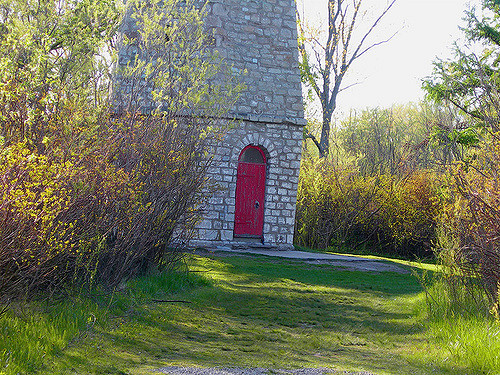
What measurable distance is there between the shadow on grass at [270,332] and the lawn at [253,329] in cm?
1

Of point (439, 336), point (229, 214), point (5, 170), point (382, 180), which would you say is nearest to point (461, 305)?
point (439, 336)

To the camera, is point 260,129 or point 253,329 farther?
point 260,129

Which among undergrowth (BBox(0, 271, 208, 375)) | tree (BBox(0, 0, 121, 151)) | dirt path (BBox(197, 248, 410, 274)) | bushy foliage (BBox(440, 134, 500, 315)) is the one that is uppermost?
tree (BBox(0, 0, 121, 151))

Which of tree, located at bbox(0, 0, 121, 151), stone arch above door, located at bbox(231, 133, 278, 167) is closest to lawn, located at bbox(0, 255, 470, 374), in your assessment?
tree, located at bbox(0, 0, 121, 151)

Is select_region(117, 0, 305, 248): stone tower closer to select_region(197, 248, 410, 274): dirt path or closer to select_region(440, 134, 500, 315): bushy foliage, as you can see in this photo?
select_region(197, 248, 410, 274): dirt path

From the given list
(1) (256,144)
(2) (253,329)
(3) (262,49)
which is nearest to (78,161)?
(2) (253,329)

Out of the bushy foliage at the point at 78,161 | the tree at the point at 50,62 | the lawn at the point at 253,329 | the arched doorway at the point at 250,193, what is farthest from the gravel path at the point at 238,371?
the arched doorway at the point at 250,193

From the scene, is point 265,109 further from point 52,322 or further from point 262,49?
point 52,322

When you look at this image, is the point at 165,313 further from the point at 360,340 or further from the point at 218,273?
the point at 218,273

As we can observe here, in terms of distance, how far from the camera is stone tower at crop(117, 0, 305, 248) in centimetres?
1467

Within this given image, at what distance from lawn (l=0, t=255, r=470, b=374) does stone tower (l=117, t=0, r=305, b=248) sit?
4.87m

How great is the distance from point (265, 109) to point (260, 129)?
0.59 meters

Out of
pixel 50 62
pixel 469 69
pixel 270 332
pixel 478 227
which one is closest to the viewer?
pixel 50 62

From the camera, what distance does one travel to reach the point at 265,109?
15.0 metres
